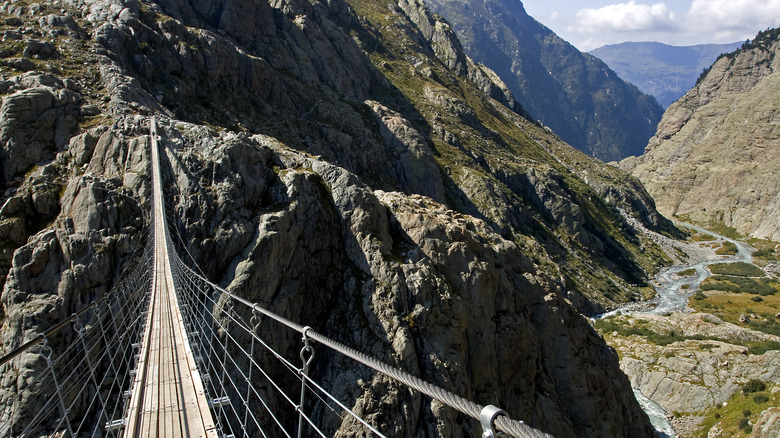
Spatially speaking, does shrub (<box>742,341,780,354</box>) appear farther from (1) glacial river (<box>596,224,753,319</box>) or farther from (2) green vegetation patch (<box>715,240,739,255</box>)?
(2) green vegetation patch (<box>715,240,739,255</box>)

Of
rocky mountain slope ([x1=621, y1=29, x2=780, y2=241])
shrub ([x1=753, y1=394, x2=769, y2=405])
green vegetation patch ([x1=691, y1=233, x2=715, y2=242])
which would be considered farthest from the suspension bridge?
rocky mountain slope ([x1=621, y1=29, x2=780, y2=241])

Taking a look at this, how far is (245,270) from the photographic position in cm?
2105

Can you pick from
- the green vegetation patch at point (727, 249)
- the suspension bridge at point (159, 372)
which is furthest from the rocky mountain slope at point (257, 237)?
the green vegetation patch at point (727, 249)

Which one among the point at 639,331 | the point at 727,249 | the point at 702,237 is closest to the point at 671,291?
the point at 639,331

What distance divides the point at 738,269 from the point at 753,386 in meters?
82.8

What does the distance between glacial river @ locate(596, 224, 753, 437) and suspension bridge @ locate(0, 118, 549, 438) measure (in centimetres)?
3818

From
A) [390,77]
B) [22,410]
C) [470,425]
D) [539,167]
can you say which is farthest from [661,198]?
[22,410]

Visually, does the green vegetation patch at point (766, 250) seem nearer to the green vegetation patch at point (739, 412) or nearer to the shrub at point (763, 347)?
the shrub at point (763, 347)

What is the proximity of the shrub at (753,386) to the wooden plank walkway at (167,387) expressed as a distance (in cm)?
5854

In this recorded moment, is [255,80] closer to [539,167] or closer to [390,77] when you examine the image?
[390,77]

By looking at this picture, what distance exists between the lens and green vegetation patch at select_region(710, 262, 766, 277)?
112 m

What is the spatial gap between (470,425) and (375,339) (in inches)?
250

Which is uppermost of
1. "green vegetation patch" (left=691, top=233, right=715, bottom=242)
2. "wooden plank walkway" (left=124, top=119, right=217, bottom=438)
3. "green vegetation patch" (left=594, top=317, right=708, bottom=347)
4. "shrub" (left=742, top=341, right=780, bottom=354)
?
"green vegetation patch" (left=691, top=233, right=715, bottom=242)

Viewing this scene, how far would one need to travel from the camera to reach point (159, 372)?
1105 centimetres
